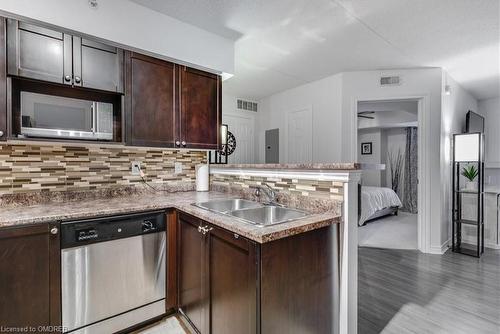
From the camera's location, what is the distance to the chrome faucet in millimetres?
1884

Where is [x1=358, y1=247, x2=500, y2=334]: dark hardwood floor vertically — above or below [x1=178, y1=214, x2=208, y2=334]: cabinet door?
below

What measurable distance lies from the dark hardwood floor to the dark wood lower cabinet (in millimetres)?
717

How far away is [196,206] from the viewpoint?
1.75m

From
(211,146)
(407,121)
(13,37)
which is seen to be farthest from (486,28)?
(13,37)

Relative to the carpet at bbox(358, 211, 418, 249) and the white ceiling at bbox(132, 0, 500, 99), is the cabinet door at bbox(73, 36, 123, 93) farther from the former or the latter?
the carpet at bbox(358, 211, 418, 249)

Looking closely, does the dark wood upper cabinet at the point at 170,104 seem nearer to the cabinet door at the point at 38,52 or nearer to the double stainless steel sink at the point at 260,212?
the cabinet door at the point at 38,52

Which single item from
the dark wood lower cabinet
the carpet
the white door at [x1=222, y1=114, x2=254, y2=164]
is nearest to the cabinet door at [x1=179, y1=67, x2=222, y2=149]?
the dark wood lower cabinet

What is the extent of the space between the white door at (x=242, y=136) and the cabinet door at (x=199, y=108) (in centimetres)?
207

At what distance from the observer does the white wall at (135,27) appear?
1.60m

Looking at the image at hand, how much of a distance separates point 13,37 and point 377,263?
3.86 meters

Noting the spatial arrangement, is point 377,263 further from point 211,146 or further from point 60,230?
point 60,230

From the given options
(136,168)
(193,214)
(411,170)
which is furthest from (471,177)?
(136,168)

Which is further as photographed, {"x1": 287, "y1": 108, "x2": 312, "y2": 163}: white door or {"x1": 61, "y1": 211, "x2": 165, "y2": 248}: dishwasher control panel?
{"x1": 287, "y1": 108, "x2": 312, "y2": 163}: white door

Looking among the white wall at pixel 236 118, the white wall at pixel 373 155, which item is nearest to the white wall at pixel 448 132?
the white wall at pixel 373 155
